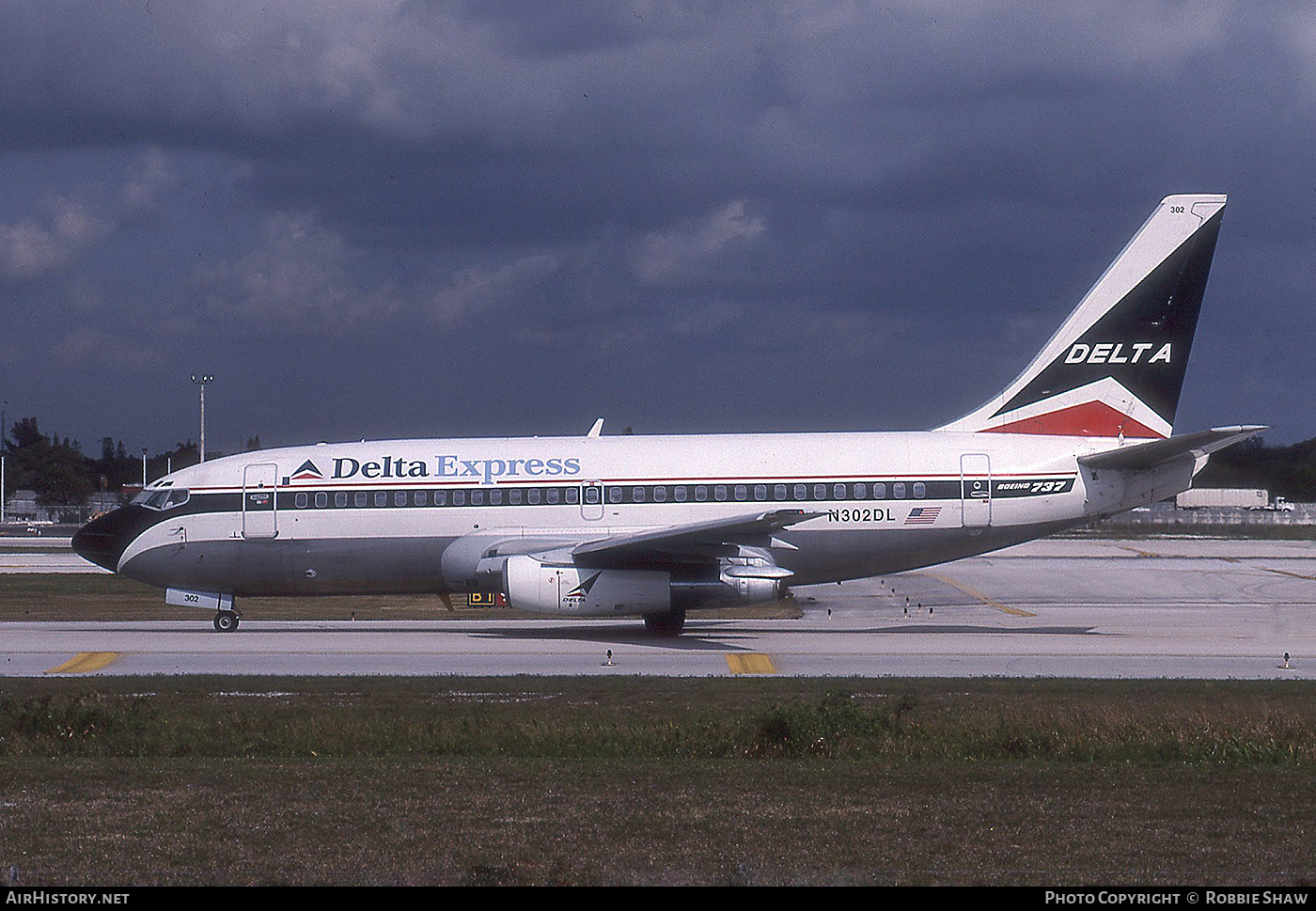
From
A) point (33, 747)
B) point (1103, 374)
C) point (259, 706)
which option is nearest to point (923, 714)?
point (259, 706)

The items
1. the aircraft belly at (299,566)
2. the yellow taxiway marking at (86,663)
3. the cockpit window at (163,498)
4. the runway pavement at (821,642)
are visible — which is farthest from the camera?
the cockpit window at (163,498)

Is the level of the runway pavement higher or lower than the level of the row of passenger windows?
lower

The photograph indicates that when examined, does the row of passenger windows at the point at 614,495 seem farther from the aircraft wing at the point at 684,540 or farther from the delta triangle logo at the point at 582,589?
the delta triangle logo at the point at 582,589

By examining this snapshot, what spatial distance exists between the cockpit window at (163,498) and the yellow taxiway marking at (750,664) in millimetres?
12853

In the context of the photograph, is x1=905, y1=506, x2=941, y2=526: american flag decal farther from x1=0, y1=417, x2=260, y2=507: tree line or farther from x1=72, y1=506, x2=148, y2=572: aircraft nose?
x1=0, y1=417, x2=260, y2=507: tree line

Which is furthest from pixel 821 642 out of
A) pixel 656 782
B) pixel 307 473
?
pixel 656 782

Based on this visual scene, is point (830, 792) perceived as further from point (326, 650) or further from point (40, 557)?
point (40, 557)

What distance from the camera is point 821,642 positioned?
2578 centimetres

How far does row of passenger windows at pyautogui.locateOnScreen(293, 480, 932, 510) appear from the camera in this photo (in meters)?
27.1

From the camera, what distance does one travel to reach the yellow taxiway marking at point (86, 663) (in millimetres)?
21188

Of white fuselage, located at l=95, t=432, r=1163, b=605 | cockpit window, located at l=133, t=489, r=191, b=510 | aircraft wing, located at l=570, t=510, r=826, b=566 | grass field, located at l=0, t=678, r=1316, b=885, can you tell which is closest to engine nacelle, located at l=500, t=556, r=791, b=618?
aircraft wing, located at l=570, t=510, r=826, b=566

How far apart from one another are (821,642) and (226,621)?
12.8 m

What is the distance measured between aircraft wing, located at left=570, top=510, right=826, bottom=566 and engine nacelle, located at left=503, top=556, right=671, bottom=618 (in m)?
0.34

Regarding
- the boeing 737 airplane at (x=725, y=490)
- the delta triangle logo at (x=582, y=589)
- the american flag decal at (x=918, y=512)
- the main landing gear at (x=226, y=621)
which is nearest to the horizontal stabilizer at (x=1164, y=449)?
the boeing 737 airplane at (x=725, y=490)
